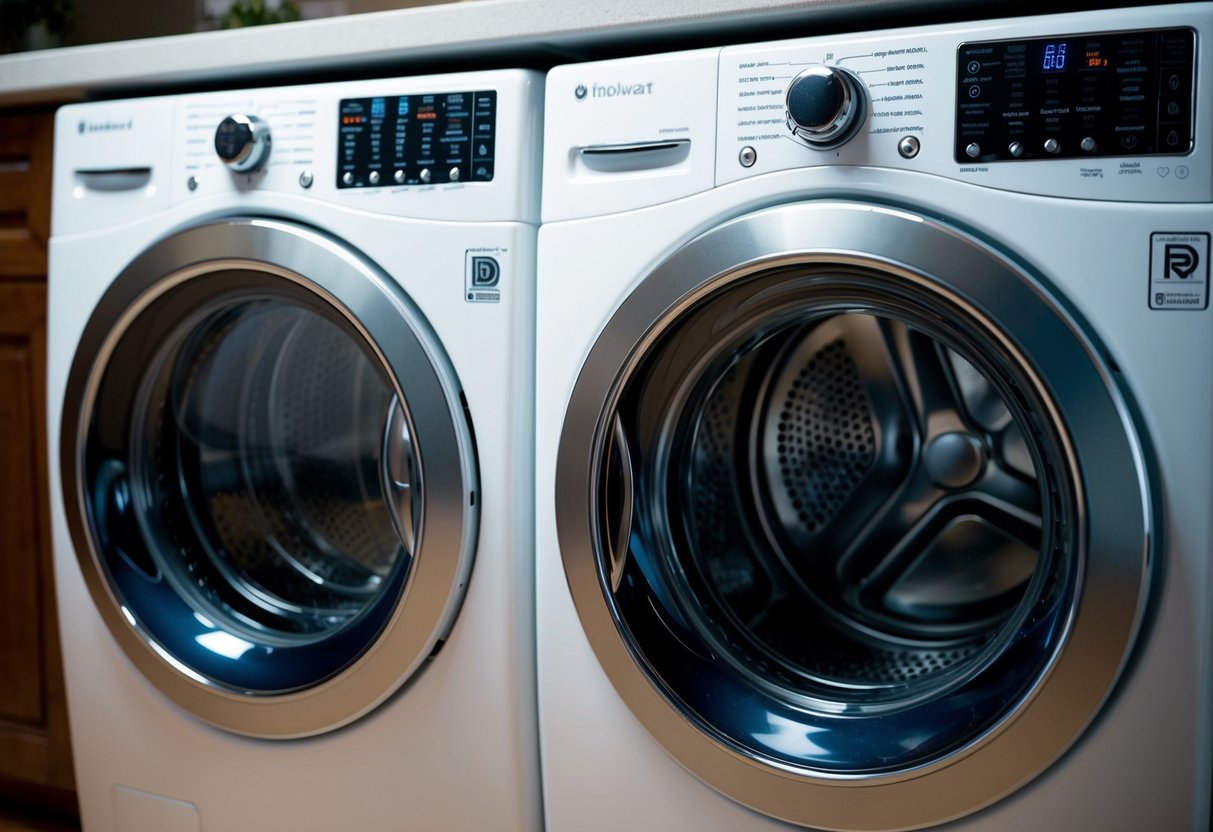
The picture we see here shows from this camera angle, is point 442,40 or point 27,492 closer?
point 442,40

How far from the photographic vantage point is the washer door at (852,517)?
707mm

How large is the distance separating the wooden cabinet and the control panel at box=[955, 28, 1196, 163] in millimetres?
1060

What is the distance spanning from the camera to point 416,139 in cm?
94

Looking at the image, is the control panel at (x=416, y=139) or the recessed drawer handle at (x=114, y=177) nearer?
the control panel at (x=416, y=139)

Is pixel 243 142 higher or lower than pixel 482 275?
higher

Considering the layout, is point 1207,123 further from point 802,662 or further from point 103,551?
point 103,551

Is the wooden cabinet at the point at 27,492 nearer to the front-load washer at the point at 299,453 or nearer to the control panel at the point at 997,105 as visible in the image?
the front-load washer at the point at 299,453

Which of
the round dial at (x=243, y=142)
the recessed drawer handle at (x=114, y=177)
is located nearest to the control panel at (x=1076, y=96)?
the round dial at (x=243, y=142)

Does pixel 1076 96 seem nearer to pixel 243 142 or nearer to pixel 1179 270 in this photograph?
pixel 1179 270

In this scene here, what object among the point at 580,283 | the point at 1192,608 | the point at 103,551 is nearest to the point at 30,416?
the point at 103,551

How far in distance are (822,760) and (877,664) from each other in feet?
0.58

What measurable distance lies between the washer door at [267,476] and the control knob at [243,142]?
6 cm

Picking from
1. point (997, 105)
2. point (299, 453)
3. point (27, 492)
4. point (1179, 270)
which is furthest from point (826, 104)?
point (27, 492)

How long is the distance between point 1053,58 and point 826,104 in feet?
0.54
